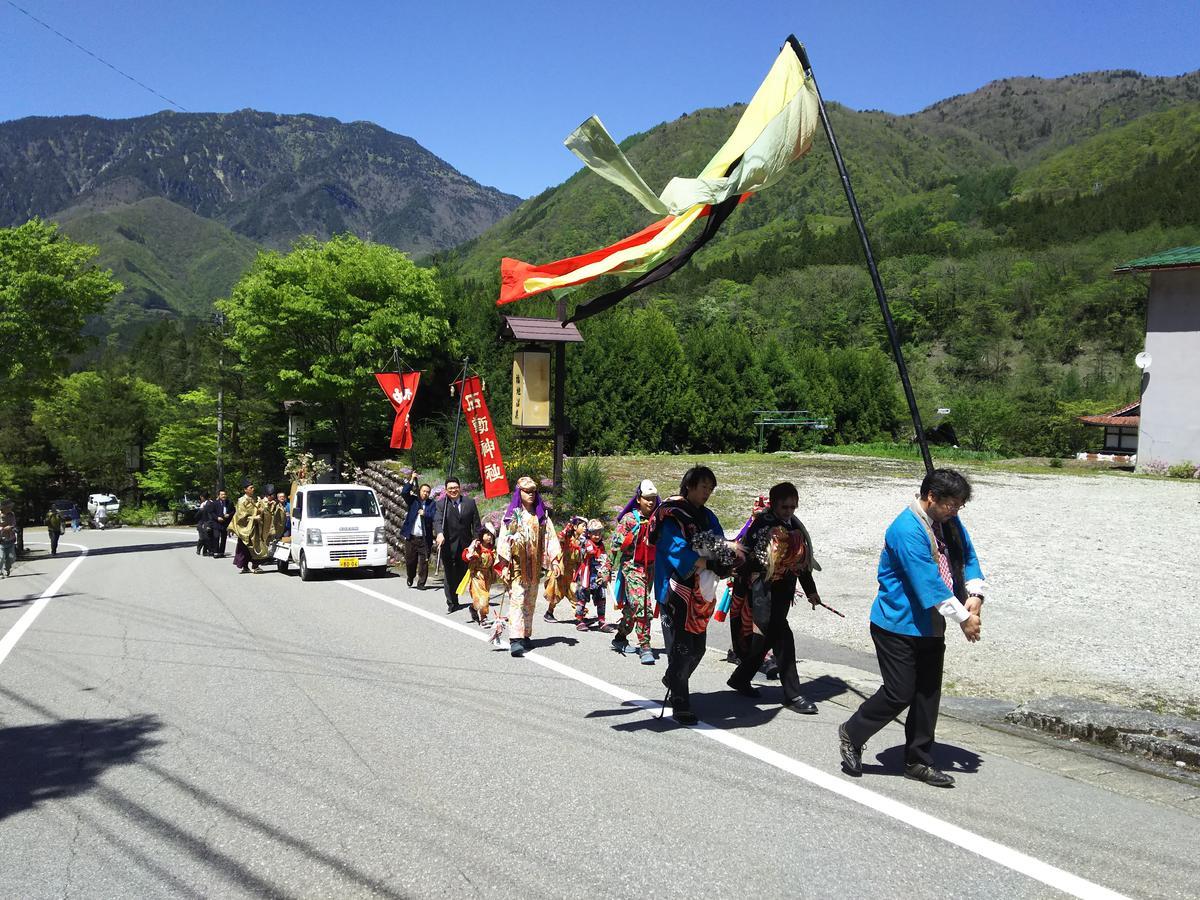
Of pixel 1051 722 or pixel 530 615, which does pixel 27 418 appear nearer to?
pixel 530 615

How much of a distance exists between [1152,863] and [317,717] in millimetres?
5309

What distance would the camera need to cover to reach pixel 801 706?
7.02m

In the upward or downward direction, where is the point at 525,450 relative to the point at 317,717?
upward

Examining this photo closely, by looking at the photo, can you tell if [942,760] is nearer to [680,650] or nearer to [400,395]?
[680,650]

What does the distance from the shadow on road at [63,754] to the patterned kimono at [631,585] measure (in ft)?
13.1

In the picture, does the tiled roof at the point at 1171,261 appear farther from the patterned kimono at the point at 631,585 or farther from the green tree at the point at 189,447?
the green tree at the point at 189,447

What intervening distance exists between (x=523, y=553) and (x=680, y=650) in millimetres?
3119

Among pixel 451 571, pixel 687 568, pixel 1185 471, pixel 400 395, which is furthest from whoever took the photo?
pixel 1185 471

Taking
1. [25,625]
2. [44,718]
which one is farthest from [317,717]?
[25,625]

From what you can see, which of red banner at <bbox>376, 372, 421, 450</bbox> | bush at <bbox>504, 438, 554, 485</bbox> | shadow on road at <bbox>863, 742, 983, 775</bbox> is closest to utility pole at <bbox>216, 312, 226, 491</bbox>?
red banner at <bbox>376, 372, 421, 450</bbox>

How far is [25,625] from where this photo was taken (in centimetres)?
1183

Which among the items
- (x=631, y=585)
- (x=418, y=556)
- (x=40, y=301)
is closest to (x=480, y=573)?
(x=631, y=585)

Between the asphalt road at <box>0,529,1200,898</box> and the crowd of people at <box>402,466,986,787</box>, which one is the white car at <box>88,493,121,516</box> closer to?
the crowd of people at <box>402,466,986,787</box>

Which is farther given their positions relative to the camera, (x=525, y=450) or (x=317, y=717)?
(x=525, y=450)
